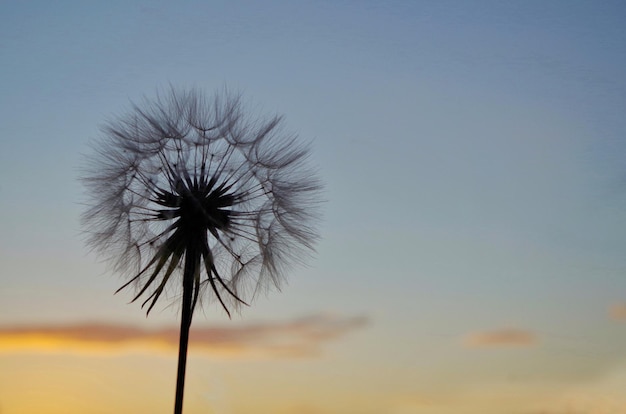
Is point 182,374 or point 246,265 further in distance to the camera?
point 246,265

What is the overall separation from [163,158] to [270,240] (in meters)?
2.78

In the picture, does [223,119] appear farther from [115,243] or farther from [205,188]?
[115,243]

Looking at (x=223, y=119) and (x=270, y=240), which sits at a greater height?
(x=223, y=119)

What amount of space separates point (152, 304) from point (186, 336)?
1191 mm

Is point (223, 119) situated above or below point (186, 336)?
above

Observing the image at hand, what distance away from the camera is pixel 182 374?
16.8 m

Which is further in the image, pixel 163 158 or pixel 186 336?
pixel 163 158

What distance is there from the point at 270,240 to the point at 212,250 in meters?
1.22

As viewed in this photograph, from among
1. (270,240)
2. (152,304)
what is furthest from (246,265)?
(152,304)

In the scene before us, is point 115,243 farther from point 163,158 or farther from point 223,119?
point 223,119

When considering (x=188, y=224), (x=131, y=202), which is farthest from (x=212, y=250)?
(x=131, y=202)

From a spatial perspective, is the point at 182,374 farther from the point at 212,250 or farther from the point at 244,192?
the point at 244,192

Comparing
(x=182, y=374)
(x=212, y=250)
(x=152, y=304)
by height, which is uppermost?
(x=212, y=250)

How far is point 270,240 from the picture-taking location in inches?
730
